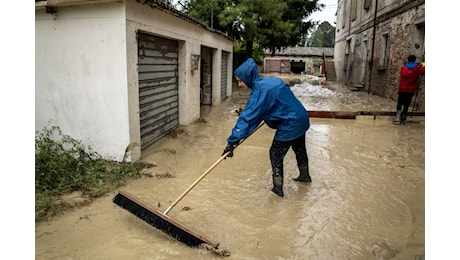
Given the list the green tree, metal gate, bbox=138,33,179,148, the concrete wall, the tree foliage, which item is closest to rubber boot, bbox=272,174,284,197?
the concrete wall

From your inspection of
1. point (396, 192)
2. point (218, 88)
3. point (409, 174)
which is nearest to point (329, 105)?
point (218, 88)

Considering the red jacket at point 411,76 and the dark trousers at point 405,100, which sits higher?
the red jacket at point 411,76

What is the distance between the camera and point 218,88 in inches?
505

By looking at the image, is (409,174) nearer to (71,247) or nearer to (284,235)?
(284,235)

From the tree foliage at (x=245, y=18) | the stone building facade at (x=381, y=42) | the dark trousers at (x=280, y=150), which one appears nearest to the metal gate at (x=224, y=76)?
the tree foliage at (x=245, y=18)

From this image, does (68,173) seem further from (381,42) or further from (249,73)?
(381,42)

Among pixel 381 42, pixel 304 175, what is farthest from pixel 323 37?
pixel 304 175

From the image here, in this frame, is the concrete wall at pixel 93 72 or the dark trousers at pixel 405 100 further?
the dark trousers at pixel 405 100

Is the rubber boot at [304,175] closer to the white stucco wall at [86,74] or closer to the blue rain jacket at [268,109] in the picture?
the blue rain jacket at [268,109]

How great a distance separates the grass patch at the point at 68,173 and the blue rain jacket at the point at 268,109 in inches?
79.7

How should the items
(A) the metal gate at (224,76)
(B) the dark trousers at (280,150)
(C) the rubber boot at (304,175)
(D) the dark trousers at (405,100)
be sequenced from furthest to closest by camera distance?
(A) the metal gate at (224,76) → (D) the dark trousers at (405,100) → (C) the rubber boot at (304,175) → (B) the dark trousers at (280,150)

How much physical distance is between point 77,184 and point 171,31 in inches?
154

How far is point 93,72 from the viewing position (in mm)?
5230

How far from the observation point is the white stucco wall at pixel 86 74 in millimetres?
5098
